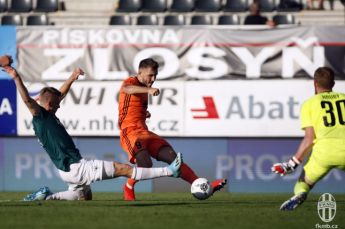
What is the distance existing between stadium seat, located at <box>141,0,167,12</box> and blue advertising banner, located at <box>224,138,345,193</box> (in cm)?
551

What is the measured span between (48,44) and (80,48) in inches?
24.2

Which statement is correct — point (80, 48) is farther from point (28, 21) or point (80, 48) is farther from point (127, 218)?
point (127, 218)

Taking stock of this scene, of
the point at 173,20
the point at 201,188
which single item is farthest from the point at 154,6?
the point at 201,188

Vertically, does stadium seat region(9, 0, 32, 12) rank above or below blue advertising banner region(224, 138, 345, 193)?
above

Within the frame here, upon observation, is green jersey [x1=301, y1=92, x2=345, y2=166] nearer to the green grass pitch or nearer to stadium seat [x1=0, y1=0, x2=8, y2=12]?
the green grass pitch

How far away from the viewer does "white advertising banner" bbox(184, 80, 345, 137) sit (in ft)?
58.5

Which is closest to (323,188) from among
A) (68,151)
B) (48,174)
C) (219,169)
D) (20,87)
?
(219,169)

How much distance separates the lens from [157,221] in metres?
9.75

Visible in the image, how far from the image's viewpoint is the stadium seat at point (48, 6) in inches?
882

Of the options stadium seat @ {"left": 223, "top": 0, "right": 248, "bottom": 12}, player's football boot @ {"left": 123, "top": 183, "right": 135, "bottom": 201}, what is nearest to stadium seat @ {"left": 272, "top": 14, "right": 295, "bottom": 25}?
stadium seat @ {"left": 223, "top": 0, "right": 248, "bottom": 12}

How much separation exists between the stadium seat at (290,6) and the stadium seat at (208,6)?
1412 mm

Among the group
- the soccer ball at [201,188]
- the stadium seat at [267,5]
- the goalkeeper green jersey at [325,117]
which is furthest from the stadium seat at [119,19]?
the goalkeeper green jersey at [325,117]

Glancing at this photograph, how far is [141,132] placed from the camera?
13.3 m

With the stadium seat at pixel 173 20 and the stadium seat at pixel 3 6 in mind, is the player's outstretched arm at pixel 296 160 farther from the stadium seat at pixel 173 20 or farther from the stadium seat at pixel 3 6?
the stadium seat at pixel 3 6
